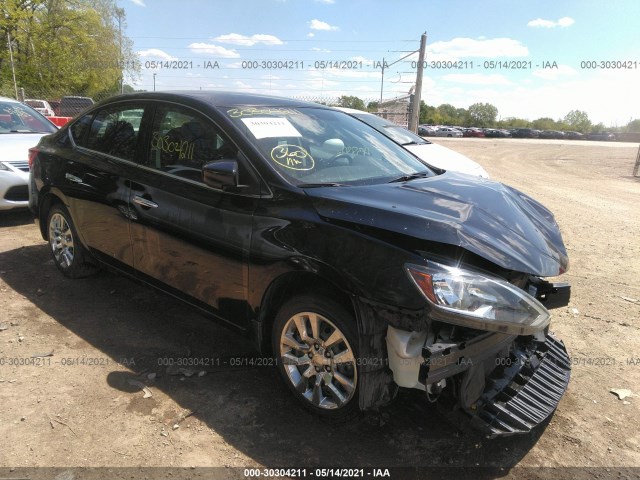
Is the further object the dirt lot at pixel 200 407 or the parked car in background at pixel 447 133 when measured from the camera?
the parked car in background at pixel 447 133

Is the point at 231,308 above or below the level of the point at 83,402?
above

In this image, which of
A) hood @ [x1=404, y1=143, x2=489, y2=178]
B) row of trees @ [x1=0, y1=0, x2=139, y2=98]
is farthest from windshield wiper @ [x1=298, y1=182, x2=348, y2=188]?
row of trees @ [x1=0, y1=0, x2=139, y2=98]

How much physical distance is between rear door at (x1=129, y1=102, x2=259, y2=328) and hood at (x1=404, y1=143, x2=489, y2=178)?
14.5 feet

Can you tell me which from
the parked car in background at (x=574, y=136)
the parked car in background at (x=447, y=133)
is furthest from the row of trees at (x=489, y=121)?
the parked car in background at (x=447, y=133)

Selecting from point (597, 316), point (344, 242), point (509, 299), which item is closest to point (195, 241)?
point (344, 242)

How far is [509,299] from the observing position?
2.24 m

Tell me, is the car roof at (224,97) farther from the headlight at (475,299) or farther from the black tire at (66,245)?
the headlight at (475,299)

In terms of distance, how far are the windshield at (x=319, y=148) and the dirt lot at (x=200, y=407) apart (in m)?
1.41

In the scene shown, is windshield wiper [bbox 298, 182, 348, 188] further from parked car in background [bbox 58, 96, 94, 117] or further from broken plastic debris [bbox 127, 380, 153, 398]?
parked car in background [bbox 58, 96, 94, 117]

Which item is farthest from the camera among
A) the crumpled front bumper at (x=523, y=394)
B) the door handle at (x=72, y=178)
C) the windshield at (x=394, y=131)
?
the windshield at (x=394, y=131)

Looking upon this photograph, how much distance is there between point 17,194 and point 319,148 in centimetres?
525

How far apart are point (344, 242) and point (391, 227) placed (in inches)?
9.8

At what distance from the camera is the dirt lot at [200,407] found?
2.49 metres

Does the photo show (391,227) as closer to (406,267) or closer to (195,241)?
(406,267)
